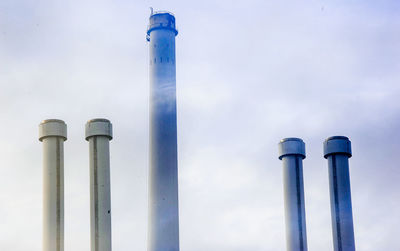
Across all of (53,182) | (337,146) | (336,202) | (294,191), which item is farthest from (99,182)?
(337,146)

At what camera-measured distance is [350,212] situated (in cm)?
6297

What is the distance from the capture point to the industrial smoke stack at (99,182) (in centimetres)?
5756

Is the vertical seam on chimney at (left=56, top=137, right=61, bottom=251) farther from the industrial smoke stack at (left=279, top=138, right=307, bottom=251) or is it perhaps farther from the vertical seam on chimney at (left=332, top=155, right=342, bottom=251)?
the vertical seam on chimney at (left=332, top=155, right=342, bottom=251)

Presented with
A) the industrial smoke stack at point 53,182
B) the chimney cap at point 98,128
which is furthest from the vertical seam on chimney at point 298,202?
→ the industrial smoke stack at point 53,182

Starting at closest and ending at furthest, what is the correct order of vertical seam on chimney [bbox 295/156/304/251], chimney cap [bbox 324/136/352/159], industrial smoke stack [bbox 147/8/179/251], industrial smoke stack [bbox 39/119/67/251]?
industrial smoke stack [bbox 39/119/67/251], vertical seam on chimney [bbox 295/156/304/251], chimney cap [bbox 324/136/352/159], industrial smoke stack [bbox 147/8/179/251]

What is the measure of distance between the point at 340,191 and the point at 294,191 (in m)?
3.62

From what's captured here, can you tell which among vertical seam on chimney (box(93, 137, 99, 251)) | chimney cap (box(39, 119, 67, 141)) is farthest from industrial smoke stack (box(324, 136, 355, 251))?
chimney cap (box(39, 119, 67, 141))

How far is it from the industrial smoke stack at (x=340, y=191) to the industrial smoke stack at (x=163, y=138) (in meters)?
11.9

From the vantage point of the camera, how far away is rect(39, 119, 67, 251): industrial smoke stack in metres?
56.6

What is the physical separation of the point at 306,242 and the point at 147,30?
22231 mm

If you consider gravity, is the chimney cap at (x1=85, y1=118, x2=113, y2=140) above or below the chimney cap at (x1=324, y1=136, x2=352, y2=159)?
above

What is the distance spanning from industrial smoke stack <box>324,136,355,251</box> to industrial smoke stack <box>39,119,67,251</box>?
19704 millimetres

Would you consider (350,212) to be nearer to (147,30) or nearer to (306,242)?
(306,242)

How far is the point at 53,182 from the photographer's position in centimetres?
5847
